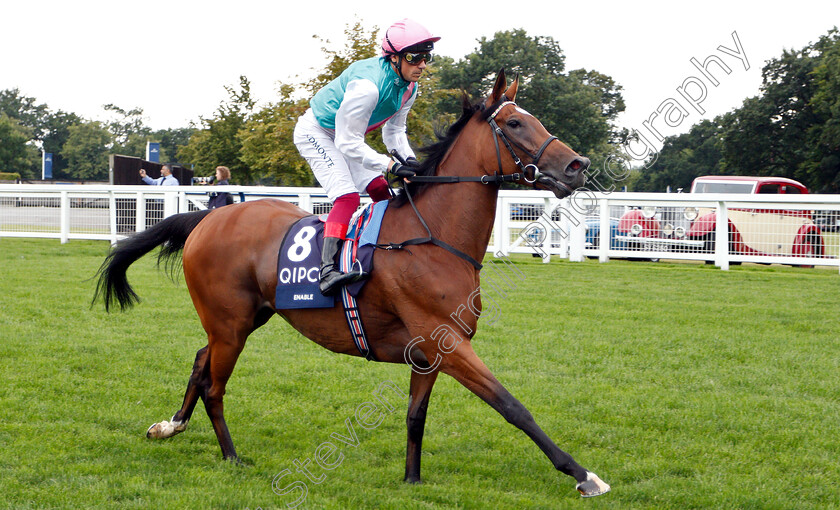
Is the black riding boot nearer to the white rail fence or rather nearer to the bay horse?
the bay horse

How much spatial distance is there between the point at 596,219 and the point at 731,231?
9.04 feet

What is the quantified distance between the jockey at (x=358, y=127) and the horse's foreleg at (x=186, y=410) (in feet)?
4.05

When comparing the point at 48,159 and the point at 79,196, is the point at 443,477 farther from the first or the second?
the point at 48,159

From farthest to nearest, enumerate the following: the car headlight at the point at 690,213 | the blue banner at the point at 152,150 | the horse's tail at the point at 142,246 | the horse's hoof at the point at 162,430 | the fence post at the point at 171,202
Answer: the blue banner at the point at 152,150 < the fence post at the point at 171,202 < the car headlight at the point at 690,213 < the horse's tail at the point at 142,246 < the horse's hoof at the point at 162,430

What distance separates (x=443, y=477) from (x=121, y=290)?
2.84 m

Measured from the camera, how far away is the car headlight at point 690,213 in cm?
1381

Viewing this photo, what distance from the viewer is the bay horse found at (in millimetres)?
3607

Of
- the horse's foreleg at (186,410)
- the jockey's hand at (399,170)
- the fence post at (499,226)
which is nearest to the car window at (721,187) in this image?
the fence post at (499,226)

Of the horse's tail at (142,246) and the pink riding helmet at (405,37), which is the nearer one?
the pink riding helmet at (405,37)

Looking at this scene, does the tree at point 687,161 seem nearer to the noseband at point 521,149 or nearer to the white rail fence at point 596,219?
the white rail fence at point 596,219

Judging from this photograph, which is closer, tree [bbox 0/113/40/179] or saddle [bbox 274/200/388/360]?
saddle [bbox 274/200/388/360]

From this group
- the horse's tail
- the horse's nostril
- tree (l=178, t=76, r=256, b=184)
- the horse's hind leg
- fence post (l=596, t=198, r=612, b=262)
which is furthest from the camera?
tree (l=178, t=76, r=256, b=184)

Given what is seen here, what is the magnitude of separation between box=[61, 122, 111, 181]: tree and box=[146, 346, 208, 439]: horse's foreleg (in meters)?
85.2

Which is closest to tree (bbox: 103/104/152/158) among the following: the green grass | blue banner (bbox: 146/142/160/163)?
blue banner (bbox: 146/142/160/163)
